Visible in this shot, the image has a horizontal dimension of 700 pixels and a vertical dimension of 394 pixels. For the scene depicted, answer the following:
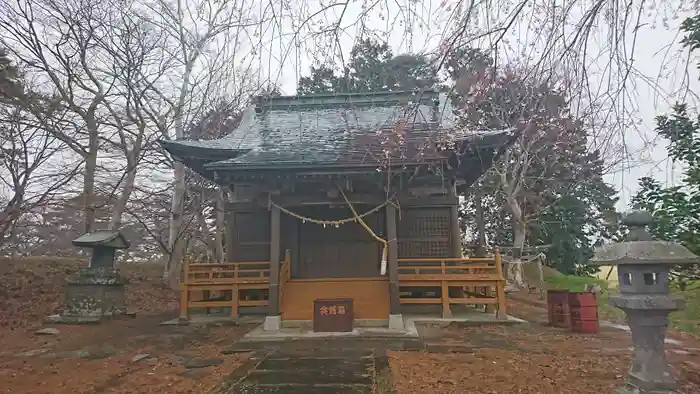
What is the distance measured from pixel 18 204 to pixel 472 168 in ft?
34.5

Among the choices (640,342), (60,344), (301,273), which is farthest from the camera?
(301,273)

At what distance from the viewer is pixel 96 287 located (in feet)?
35.4

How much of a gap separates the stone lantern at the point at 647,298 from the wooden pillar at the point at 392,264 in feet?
15.4

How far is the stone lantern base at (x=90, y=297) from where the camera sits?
34.2ft

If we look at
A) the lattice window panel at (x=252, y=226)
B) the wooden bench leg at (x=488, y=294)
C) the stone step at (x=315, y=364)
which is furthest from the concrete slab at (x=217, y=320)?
the wooden bench leg at (x=488, y=294)

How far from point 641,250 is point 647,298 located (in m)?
0.46

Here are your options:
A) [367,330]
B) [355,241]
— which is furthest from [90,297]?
[367,330]

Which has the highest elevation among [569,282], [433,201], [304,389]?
[433,201]

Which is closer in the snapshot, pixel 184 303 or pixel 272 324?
pixel 272 324

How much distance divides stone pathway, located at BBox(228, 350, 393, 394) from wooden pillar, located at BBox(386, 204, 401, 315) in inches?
70.8

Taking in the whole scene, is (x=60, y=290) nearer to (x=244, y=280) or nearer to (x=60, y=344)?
(x=60, y=344)

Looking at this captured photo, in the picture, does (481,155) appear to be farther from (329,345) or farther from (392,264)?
(329,345)

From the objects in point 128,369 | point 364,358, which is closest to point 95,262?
point 128,369

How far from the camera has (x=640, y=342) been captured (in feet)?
13.9
